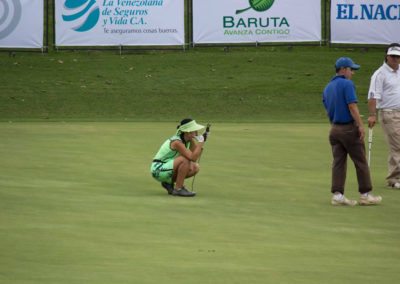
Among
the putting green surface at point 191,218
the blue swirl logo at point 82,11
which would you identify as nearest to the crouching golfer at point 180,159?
the putting green surface at point 191,218

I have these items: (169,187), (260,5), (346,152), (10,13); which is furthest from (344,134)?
(10,13)

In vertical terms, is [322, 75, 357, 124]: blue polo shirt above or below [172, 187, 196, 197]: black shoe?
above

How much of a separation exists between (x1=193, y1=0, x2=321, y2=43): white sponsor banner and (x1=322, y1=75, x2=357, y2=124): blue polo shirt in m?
17.2

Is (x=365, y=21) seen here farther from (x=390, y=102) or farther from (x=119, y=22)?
(x=390, y=102)

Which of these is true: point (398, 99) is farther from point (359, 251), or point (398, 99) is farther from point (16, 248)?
point (16, 248)

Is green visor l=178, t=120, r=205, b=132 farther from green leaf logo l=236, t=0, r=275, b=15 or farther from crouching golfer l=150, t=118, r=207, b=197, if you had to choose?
green leaf logo l=236, t=0, r=275, b=15

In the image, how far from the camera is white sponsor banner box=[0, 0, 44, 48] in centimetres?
3166

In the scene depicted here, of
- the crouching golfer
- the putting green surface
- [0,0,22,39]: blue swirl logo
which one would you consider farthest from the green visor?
[0,0,22,39]: blue swirl logo

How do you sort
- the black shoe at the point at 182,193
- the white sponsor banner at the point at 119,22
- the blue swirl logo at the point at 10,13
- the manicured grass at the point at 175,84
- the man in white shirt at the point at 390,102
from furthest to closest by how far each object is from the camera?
the white sponsor banner at the point at 119,22 → the blue swirl logo at the point at 10,13 → the manicured grass at the point at 175,84 → the man in white shirt at the point at 390,102 → the black shoe at the point at 182,193

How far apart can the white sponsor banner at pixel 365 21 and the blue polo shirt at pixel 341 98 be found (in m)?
17.2

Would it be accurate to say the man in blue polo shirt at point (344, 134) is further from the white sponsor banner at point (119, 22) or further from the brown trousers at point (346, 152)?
the white sponsor banner at point (119, 22)

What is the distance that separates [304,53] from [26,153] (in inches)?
642

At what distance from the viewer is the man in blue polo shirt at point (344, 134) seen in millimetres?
14742

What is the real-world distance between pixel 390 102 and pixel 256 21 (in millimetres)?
15573
